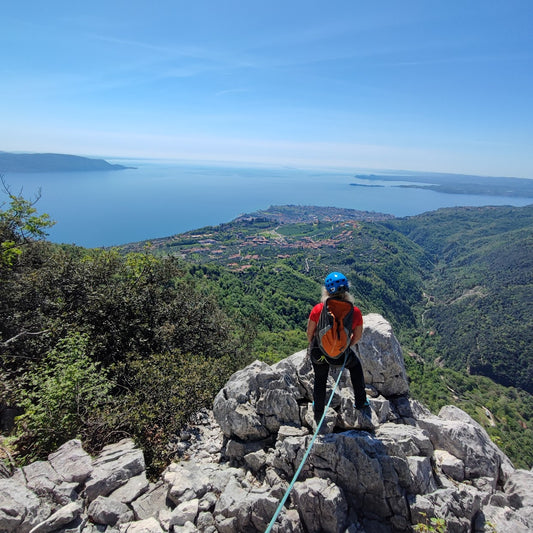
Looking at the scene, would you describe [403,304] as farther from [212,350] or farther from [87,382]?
[87,382]

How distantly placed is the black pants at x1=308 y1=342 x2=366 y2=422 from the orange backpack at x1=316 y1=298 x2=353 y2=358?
0.78 ft

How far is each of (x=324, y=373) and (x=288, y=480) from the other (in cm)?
176

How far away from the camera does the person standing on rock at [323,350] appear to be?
477 centimetres

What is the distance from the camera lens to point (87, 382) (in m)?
6.51

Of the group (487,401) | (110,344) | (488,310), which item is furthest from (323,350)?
(488,310)

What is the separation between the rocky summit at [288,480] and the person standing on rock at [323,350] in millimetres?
345

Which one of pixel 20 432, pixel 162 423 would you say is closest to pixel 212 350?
pixel 162 423

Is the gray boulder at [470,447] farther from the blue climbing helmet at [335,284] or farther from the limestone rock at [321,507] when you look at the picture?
the blue climbing helmet at [335,284]

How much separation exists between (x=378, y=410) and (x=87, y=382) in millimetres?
6202

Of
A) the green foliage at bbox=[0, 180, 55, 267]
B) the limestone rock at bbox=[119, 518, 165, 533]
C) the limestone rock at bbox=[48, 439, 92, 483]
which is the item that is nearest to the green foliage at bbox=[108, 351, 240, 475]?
the limestone rock at bbox=[48, 439, 92, 483]

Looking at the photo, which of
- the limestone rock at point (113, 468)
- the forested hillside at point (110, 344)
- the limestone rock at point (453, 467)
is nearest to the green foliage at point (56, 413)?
the forested hillside at point (110, 344)

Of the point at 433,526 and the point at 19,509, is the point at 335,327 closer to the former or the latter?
the point at 433,526

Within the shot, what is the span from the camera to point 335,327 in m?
4.67

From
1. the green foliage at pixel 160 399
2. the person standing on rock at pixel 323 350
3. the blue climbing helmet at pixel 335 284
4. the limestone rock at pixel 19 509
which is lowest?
the green foliage at pixel 160 399
